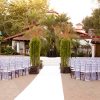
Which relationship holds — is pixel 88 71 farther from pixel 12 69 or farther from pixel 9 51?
pixel 9 51

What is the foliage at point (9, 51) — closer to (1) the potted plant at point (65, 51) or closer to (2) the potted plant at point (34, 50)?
(2) the potted plant at point (34, 50)

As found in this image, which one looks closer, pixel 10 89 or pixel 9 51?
pixel 10 89

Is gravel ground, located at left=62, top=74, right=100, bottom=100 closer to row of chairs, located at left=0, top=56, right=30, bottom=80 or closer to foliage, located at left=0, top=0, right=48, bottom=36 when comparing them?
row of chairs, located at left=0, top=56, right=30, bottom=80

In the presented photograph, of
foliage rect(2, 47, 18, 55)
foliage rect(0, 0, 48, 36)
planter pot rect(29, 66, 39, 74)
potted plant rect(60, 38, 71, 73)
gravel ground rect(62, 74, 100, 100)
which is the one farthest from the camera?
foliage rect(0, 0, 48, 36)

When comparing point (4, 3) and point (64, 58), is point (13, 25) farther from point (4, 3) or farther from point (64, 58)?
point (64, 58)

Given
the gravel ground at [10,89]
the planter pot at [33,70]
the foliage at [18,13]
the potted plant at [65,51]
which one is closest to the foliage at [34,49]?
the planter pot at [33,70]

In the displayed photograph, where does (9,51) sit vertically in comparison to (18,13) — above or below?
below

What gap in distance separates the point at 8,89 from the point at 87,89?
339 cm

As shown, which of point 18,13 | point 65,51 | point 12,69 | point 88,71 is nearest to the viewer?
point 88,71

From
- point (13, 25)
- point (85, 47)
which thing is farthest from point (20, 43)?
point (85, 47)

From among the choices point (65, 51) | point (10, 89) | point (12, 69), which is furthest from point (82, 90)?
point (65, 51)

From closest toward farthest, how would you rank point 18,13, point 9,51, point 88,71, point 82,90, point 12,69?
point 82,90, point 88,71, point 12,69, point 9,51, point 18,13

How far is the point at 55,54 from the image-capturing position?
47.2 m

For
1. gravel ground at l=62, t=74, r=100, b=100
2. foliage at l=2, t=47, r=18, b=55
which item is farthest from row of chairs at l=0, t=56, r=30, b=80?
foliage at l=2, t=47, r=18, b=55
